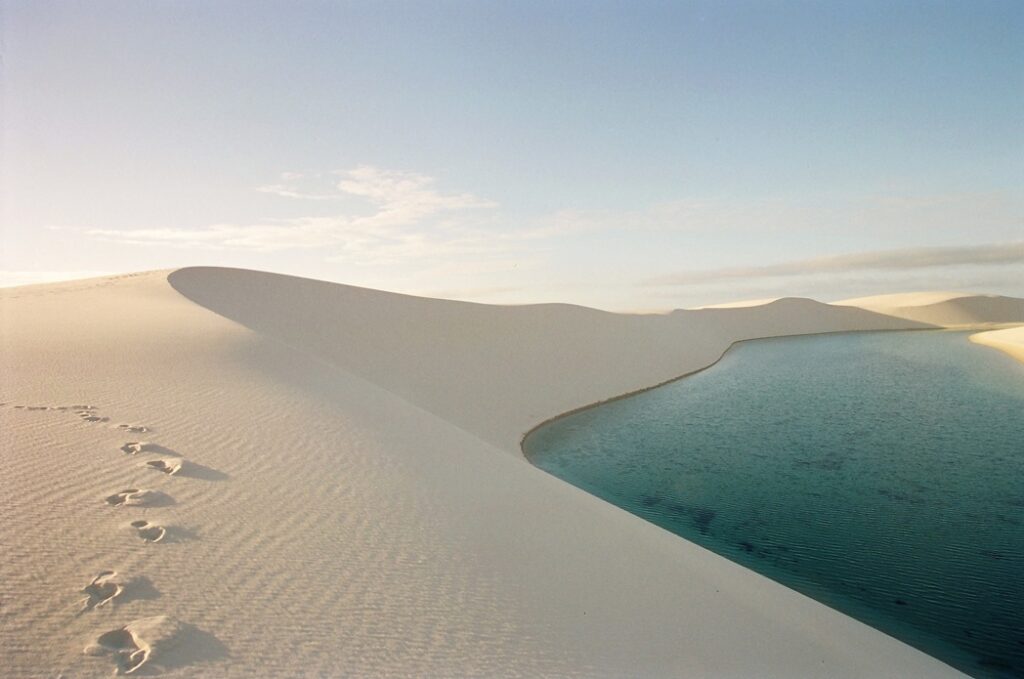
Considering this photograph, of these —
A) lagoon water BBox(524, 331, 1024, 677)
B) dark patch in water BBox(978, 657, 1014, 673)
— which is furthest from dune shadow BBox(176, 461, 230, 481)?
dark patch in water BBox(978, 657, 1014, 673)

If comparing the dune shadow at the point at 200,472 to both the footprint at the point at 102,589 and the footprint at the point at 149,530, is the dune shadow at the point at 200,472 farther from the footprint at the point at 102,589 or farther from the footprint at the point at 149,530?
the footprint at the point at 102,589

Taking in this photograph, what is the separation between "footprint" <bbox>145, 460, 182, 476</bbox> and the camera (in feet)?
15.6

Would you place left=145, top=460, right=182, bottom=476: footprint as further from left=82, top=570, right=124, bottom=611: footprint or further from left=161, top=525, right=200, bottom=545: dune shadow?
left=82, top=570, right=124, bottom=611: footprint

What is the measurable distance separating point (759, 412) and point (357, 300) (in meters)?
14.7

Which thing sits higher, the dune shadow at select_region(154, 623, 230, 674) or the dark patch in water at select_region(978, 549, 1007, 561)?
the dune shadow at select_region(154, 623, 230, 674)

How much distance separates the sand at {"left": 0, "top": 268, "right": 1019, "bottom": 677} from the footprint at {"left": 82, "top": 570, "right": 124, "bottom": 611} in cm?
1

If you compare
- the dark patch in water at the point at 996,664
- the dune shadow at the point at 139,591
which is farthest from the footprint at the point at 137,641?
the dark patch in water at the point at 996,664

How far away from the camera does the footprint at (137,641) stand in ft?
8.82

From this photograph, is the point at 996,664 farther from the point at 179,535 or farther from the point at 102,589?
the point at 102,589

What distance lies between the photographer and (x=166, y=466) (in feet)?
15.9

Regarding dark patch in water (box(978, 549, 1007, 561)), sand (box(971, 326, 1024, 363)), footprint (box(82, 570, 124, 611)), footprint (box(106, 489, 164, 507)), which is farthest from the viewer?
sand (box(971, 326, 1024, 363))

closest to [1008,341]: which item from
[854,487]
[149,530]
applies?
[854,487]

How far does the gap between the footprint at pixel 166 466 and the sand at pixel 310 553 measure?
0.03 m

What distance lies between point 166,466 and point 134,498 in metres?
0.75
